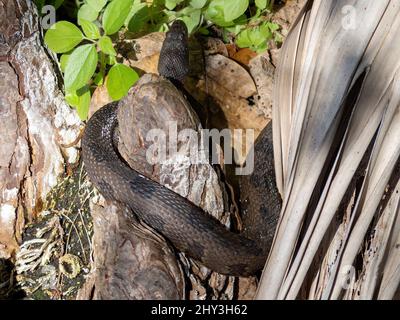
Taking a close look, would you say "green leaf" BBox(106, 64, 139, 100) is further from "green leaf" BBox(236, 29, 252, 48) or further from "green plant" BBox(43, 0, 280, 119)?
"green leaf" BBox(236, 29, 252, 48)

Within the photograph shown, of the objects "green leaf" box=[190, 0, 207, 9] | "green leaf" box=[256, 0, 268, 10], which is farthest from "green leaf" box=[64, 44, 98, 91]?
"green leaf" box=[256, 0, 268, 10]

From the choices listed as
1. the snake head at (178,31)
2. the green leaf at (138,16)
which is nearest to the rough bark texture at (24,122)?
the green leaf at (138,16)

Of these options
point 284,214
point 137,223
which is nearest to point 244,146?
point 137,223

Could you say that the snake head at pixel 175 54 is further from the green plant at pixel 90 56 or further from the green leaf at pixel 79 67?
the green leaf at pixel 79 67

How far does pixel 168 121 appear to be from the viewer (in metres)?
2.57

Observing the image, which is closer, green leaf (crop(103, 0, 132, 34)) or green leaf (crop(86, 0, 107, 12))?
green leaf (crop(103, 0, 132, 34))

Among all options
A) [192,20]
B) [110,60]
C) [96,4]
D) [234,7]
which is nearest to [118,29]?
[110,60]

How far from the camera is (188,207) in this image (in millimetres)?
2773

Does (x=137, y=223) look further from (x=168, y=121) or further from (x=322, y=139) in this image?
(x=322, y=139)

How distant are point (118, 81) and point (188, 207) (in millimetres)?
914

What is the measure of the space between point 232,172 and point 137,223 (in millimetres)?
1242

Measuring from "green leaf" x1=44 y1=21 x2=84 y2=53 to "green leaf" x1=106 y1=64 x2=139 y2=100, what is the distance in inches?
11.3

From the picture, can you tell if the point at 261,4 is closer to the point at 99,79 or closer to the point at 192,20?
the point at 192,20

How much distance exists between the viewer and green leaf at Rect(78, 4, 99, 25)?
3535 mm
